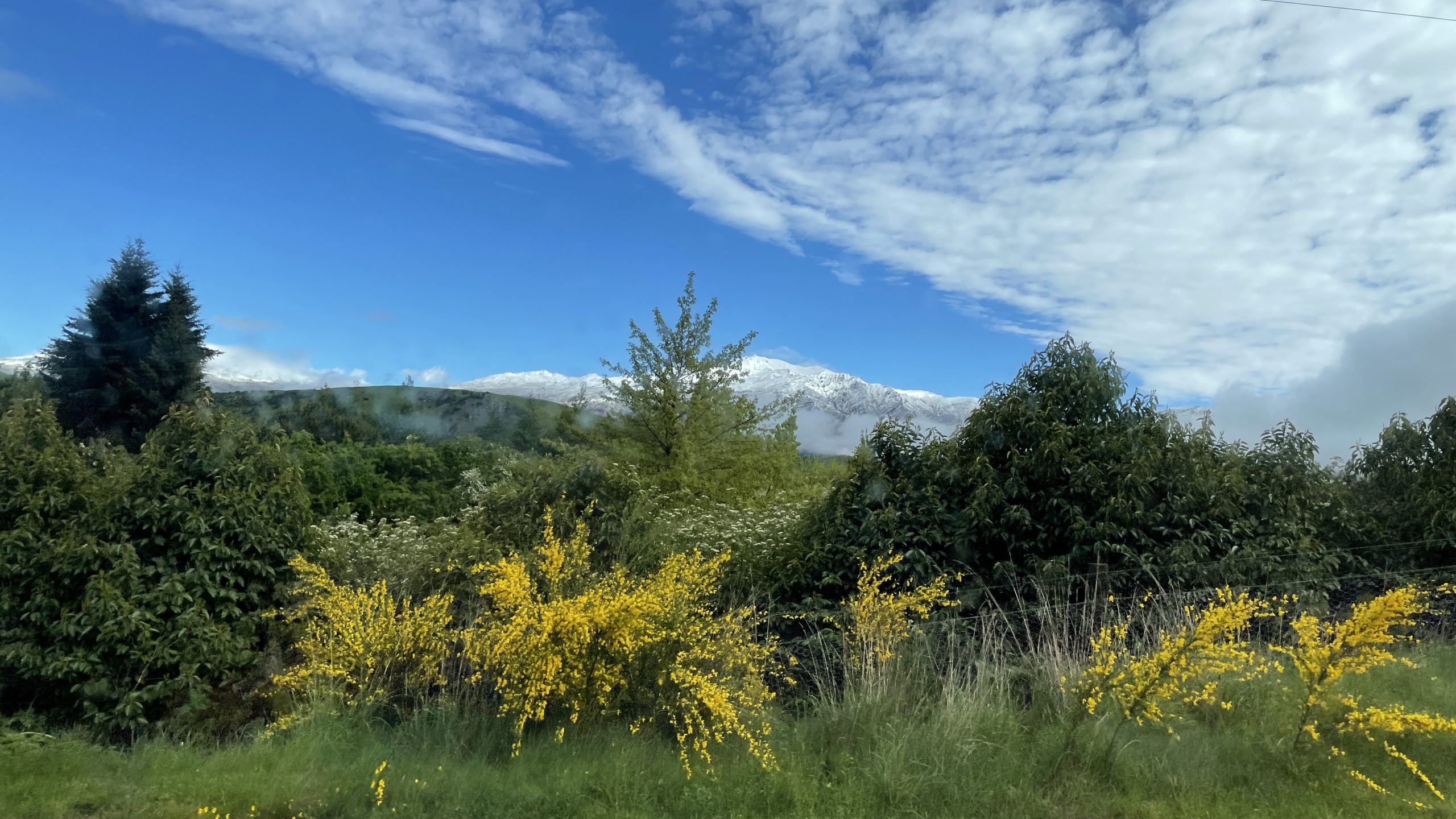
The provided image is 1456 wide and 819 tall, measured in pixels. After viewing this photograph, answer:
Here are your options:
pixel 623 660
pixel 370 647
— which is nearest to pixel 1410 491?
pixel 623 660

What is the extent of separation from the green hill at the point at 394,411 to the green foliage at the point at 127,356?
64.2 inches

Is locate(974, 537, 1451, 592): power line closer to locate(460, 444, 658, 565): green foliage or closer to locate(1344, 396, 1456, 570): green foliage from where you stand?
locate(1344, 396, 1456, 570): green foliage

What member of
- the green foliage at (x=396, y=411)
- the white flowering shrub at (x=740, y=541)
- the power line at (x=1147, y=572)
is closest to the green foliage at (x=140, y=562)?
the white flowering shrub at (x=740, y=541)

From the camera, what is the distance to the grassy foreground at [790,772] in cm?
469

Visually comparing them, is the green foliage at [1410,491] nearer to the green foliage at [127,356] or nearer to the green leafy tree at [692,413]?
the green leafy tree at [692,413]

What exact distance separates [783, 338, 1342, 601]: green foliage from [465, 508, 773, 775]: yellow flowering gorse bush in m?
2.00

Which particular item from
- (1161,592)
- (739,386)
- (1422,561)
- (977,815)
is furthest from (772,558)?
(739,386)

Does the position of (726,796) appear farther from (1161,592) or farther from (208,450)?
(208,450)

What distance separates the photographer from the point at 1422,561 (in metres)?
8.60

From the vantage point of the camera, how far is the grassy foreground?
4.69 metres

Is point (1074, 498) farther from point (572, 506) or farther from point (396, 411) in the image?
point (396, 411)

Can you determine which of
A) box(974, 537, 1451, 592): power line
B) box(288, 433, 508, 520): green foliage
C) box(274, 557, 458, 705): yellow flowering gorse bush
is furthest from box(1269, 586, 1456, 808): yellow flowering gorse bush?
box(288, 433, 508, 520): green foliage

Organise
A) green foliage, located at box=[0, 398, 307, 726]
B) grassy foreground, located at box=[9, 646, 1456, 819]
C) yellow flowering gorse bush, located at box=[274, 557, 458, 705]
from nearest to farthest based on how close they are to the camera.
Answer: grassy foreground, located at box=[9, 646, 1456, 819]
yellow flowering gorse bush, located at box=[274, 557, 458, 705]
green foliage, located at box=[0, 398, 307, 726]

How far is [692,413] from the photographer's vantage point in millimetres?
18469
